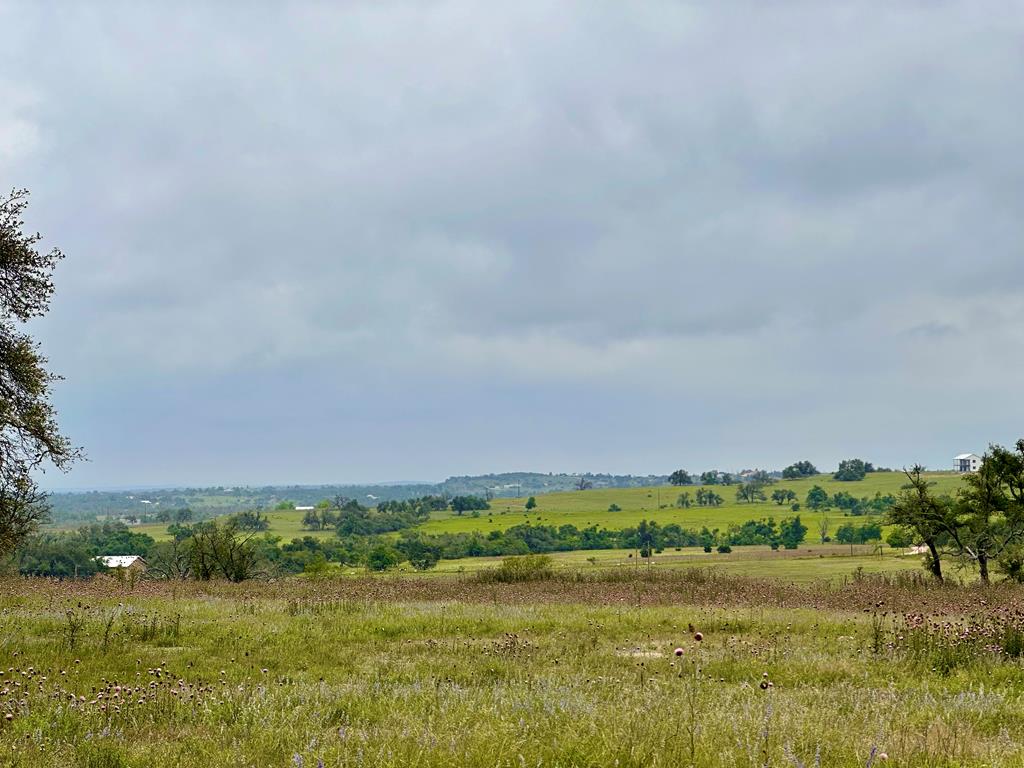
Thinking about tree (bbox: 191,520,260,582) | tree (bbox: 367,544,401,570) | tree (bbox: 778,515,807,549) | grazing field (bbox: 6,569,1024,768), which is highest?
grazing field (bbox: 6,569,1024,768)

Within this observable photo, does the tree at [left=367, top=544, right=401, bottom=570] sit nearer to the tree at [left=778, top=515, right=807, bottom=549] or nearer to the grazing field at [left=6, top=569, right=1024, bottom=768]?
the tree at [left=778, top=515, right=807, bottom=549]

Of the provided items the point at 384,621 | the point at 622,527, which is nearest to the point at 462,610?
the point at 384,621

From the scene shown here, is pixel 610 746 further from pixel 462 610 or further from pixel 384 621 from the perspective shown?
pixel 462 610

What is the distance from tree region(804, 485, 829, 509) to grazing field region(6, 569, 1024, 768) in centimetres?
17453

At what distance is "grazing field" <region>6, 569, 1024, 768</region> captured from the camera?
5422 millimetres

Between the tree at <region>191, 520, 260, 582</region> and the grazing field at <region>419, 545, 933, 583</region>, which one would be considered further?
the grazing field at <region>419, 545, 933, 583</region>

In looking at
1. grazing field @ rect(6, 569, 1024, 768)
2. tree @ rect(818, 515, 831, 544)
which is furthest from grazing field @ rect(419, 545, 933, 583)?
tree @ rect(818, 515, 831, 544)

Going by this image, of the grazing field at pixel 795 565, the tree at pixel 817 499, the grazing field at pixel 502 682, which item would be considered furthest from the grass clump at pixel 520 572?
the tree at pixel 817 499

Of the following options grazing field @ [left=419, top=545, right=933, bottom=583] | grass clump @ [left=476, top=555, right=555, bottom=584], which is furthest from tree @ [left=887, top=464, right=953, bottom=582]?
grass clump @ [left=476, top=555, right=555, bottom=584]

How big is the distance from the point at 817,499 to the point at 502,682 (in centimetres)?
19734

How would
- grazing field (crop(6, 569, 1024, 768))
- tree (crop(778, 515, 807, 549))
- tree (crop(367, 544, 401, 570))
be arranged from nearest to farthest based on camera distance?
grazing field (crop(6, 569, 1024, 768)) → tree (crop(367, 544, 401, 570)) → tree (crop(778, 515, 807, 549))

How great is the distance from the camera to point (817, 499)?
188000 millimetres

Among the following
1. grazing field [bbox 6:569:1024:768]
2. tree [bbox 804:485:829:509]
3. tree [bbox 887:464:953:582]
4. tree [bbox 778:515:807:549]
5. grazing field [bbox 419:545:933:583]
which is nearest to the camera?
grazing field [bbox 6:569:1024:768]

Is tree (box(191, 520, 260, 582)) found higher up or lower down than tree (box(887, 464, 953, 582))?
lower down
